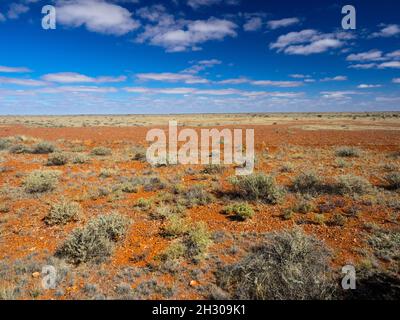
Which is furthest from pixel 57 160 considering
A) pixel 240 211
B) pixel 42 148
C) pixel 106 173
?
pixel 240 211

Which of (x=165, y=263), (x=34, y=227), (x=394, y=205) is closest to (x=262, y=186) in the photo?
(x=394, y=205)

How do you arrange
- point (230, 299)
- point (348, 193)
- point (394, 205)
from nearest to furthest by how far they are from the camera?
point (230, 299) → point (394, 205) → point (348, 193)

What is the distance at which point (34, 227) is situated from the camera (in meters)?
7.68

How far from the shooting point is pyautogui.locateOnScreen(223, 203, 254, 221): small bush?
812 centimetres

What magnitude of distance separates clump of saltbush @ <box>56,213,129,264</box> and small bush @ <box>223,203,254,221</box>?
3189 millimetres

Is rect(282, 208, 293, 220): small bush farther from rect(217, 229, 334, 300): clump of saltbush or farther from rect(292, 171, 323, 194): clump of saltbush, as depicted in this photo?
rect(292, 171, 323, 194): clump of saltbush

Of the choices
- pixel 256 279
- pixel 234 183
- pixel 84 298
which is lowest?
pixel 84 298

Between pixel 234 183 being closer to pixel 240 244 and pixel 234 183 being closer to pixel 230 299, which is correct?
pixel 240 244

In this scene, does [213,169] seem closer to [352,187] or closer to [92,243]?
[352,187]

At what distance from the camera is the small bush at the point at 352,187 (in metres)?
9.79

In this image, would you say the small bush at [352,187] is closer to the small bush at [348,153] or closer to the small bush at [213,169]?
the small bush at [213,169]

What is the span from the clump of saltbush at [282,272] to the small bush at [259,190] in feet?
9.71

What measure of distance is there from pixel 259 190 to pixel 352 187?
3.35 metres

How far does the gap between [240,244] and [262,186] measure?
138 inches
